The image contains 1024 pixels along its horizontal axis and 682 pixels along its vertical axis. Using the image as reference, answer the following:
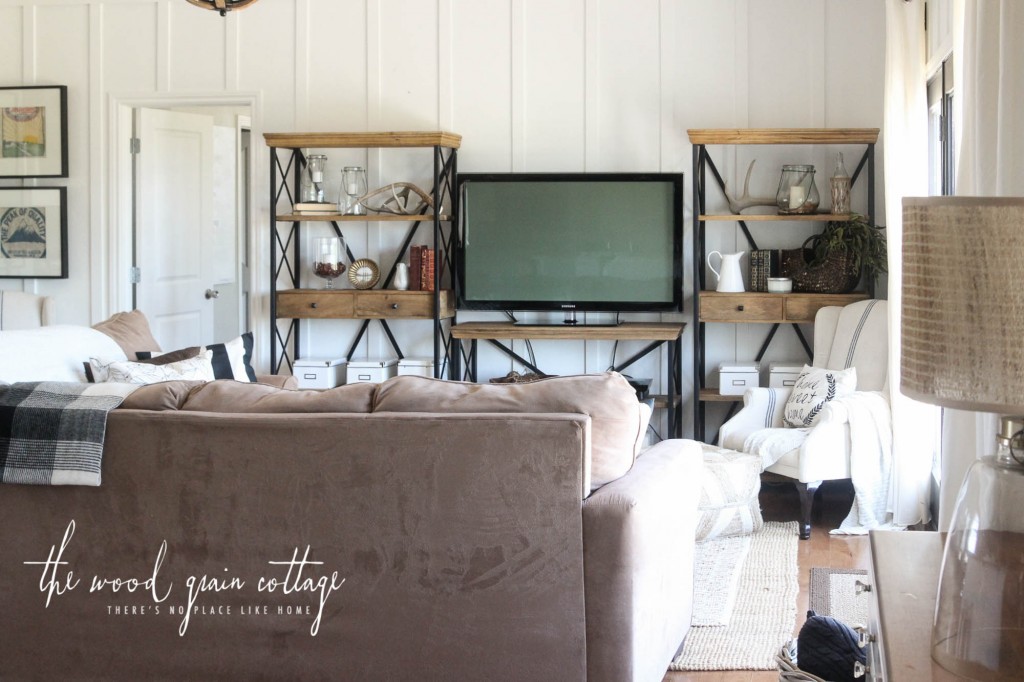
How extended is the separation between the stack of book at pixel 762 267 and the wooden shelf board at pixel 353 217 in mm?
1639

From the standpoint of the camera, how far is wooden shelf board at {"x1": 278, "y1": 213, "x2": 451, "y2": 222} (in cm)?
574

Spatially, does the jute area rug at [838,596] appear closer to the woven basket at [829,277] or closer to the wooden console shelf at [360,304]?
the woven basket at [829,277]

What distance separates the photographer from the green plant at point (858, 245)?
5.38 metres

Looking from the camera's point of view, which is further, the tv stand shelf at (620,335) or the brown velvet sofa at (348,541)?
the tv stand shelf at (620,335)

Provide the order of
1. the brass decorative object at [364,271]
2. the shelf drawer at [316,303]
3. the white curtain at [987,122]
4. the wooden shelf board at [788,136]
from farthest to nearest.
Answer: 1. the brass decorative object at [364,271]
2. the shelf drawer at [316,303]
3. the wooden shelf board at [788,136]
4. the white curtain at [987,122]

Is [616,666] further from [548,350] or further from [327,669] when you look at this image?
[548,350]

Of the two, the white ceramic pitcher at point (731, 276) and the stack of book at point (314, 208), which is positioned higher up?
the stack of book at point (314, 208)

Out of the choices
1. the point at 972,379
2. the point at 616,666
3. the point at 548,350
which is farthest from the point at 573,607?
the point at 548,350

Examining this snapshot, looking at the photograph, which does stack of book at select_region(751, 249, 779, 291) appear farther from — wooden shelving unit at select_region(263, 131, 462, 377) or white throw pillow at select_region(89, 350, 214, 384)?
white throw pillow at select_region(89, 350, 214, 384)

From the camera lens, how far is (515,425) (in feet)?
8.09

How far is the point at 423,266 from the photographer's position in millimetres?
5887

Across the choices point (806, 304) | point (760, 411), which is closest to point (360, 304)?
point (760, 411)

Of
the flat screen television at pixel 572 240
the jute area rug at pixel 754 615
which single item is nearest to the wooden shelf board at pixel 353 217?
the flat screen television at pixel 572 240

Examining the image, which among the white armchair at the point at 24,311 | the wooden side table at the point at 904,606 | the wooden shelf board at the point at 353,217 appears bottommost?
the wooden side table at the point at 904,606
